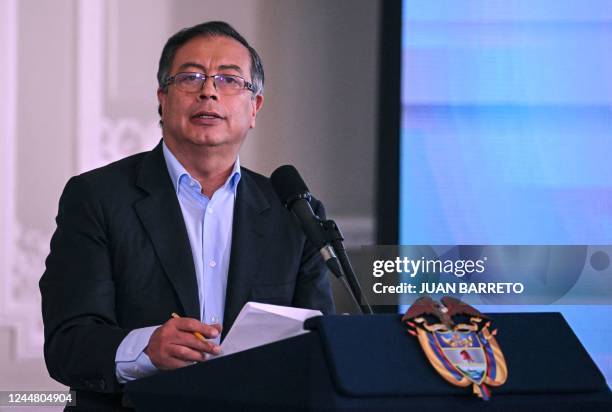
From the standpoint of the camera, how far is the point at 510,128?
312cm

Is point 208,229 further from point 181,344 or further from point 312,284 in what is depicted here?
point 181,344

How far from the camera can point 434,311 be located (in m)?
1.17

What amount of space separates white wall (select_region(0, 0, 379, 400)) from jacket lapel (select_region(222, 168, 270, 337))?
3.11 feet

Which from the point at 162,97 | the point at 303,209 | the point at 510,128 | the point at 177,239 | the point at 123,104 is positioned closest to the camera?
the point at 303,209

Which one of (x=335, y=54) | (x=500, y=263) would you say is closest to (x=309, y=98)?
(x=335, y=54)

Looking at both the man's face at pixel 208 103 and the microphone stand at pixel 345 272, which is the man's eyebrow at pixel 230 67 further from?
the microphone stand at pixel 345 272

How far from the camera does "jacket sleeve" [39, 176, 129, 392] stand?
1670 mm

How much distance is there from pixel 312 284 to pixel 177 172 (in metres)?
0.38

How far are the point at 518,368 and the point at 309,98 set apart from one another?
205 centimetres

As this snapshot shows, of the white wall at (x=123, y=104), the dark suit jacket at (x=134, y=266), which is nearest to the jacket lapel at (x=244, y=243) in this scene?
the dark suit jacket at (x=134, y=266)

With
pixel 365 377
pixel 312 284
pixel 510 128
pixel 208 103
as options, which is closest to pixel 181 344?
pixel 365 377

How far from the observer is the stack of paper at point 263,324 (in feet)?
4.13

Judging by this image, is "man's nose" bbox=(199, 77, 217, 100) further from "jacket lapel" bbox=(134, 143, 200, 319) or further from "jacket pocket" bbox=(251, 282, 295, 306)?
A: "jacket pocket" bbox=(251, 282, 295, 306)

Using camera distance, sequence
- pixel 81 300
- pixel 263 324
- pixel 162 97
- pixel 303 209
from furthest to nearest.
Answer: pixel 162 97 → pixel 81 300 → pixel 303 209 → pixel 263 324
